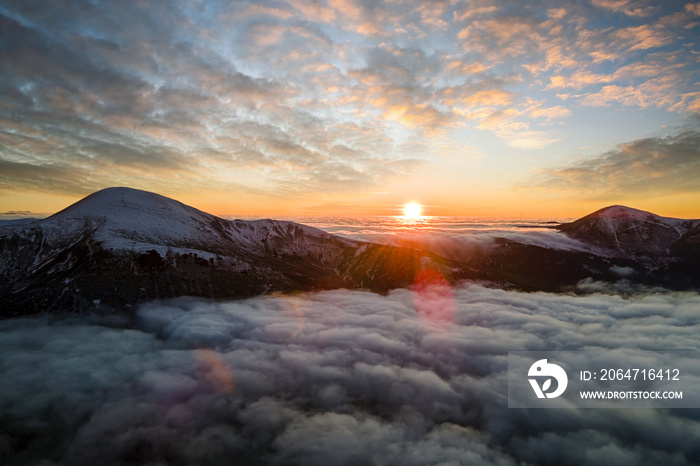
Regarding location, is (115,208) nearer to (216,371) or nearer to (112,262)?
(112,262)

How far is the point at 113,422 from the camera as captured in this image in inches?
3590

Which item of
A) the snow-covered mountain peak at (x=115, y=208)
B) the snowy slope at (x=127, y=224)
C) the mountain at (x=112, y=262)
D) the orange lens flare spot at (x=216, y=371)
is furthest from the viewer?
the snow-covered mountain peak at (x=115, y=208)

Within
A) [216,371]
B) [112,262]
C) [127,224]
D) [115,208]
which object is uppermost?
[115,208]

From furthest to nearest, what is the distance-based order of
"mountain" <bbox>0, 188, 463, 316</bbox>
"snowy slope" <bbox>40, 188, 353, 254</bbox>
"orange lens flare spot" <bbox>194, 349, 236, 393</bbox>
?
"snowy slope" <bbox>40, 188, 353, 254</bbox> < "mountain" <bbox>0, 188, 463, 316</bbox> < "orange lens flare spot" <bbox>194, 349, 236, 393</bbox>

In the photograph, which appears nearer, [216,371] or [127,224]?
[216,371]

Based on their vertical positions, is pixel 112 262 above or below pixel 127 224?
below

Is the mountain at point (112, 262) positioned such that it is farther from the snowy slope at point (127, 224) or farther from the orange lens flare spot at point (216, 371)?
the orange lens flare spot at point (216, 371)

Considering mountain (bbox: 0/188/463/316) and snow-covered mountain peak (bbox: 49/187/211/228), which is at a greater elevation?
snow-covered mountain peak (bbox: 49/187/211/228)

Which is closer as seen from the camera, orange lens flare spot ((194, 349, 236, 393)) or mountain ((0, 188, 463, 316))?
orange lens flare spot ((194, 349, 236, 393))

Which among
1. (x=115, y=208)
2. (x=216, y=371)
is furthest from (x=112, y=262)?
(x=216, y=371)

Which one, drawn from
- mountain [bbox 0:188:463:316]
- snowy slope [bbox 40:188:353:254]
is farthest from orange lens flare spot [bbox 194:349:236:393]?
snowy slope [bbox 40:188:353:254]

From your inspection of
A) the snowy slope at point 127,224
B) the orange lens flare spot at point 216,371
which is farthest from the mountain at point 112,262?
the orange lens flare spot at point 216,371

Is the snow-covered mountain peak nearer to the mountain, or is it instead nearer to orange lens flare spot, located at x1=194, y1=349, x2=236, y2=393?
the mountain

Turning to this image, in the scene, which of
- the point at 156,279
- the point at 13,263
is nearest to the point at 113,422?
the point at 156,279
